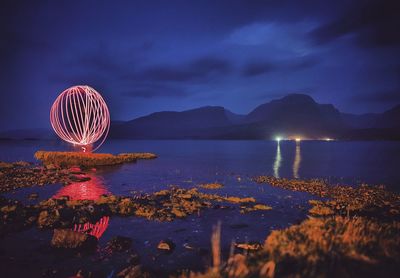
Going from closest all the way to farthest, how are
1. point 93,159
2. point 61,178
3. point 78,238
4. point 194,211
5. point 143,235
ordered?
1. point 78,238
2. point 143,235
3. point 194,211
4. point 61,178
5. point 93,159

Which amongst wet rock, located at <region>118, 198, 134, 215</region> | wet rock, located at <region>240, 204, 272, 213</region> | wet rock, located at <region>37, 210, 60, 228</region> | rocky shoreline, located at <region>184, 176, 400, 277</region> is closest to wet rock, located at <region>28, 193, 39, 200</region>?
wet rock, located at <region>37, 210, 60, 228</region>

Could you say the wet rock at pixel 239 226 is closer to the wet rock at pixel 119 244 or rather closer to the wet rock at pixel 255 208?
the wet rock at pixel 255 208

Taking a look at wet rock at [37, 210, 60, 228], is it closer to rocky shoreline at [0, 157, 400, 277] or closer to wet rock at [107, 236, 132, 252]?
rocky shoreline at [0, 157, 400, 277]

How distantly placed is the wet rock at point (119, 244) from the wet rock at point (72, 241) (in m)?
0.66

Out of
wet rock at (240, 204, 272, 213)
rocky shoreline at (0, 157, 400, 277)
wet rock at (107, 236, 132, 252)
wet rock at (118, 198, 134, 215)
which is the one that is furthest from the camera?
wet rock at (240, 204, 272, 213)

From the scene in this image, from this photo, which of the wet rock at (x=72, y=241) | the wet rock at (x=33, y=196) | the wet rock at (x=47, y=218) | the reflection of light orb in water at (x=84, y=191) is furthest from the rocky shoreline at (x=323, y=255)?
the wet rock at (x=33, y=196)

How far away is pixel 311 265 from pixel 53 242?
10.2 metres

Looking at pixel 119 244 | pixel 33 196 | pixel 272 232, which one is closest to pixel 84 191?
pixel 33 196

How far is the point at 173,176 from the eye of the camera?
110 feet

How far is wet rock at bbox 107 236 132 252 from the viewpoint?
11866 millimetres

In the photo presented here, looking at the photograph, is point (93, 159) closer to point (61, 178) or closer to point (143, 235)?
point (61, 178)

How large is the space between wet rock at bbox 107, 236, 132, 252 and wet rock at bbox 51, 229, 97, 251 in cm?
66

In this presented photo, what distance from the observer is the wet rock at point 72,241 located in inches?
460

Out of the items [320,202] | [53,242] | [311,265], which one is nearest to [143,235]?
[53,242]
